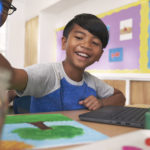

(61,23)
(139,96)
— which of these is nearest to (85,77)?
(139,96)

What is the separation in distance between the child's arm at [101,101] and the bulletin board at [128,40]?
2.55 ft

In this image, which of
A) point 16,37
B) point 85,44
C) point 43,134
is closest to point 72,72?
point 85,44

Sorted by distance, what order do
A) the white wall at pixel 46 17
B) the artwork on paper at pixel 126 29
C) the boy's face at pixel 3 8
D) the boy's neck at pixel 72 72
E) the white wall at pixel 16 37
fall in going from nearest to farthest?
1. the boy's face at pixel 3 8
2. the boy's neck at pixel 72 72
3. the artwork on paper at pixel 126 29
4. the white wall at pixel 46 17
5. the white wall at pixel 16 37

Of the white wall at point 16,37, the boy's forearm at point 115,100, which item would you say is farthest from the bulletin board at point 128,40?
the white wall at point 16,37

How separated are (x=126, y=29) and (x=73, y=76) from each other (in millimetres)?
1127

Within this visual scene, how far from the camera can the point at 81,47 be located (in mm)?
866

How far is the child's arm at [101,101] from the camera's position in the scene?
29.7 inches

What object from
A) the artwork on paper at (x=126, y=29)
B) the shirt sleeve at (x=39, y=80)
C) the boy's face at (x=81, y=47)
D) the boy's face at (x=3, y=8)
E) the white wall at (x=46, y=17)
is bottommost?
the shirt sleeve at (x=39, y=80)

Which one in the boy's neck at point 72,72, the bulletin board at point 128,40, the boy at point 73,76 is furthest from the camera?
the bulletin board at point 128,40

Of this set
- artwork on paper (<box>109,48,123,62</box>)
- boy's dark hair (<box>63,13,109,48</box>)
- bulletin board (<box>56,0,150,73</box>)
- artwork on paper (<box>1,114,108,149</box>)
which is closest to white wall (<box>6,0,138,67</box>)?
bulletin board (<box>56,0,150,73</box>)

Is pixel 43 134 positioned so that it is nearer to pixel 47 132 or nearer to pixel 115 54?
pixel 47 132

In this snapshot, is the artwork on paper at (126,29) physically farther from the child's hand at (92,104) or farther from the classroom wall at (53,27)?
the child's hand at (92,104)

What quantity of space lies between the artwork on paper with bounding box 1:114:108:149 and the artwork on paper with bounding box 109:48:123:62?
1528mm

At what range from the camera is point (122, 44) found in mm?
1871
